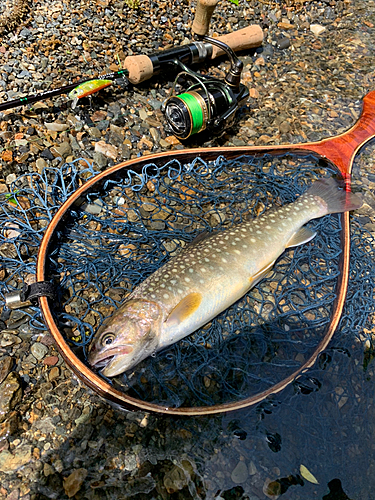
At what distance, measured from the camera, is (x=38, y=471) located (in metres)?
2.42

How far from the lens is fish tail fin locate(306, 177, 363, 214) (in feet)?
11.6

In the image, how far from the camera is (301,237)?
335 centimetres

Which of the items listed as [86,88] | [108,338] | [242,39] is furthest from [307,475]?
[242,39]

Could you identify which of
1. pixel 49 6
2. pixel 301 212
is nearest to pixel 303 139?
pixel 301 212

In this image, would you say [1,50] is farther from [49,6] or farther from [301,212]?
[301,212]

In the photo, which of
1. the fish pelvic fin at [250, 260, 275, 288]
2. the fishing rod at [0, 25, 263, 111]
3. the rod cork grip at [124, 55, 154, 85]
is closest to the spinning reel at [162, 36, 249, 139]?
the fishing rod at [0, 25, 263, 111]

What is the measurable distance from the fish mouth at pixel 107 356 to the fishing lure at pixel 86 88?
3054mm

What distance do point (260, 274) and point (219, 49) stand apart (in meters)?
3.76

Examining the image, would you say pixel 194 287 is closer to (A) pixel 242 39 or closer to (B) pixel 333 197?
(B) pixel 333 197

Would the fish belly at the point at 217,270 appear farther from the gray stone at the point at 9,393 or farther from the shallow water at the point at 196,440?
the gray stone at the point at 9,393

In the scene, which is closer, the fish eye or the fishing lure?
the fish eye

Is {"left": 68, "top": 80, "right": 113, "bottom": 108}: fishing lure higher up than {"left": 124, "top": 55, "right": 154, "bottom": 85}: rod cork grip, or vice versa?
{"left": 124, "top": 55, "right": 154, "bottom": 85}: rod cork grip

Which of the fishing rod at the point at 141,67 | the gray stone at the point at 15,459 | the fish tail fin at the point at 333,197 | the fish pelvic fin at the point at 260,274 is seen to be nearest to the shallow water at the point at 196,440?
the gray stone at the point at 15,459

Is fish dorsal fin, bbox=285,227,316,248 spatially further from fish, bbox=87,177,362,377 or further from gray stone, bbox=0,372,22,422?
gray stone, bbox=0,372,22,422
